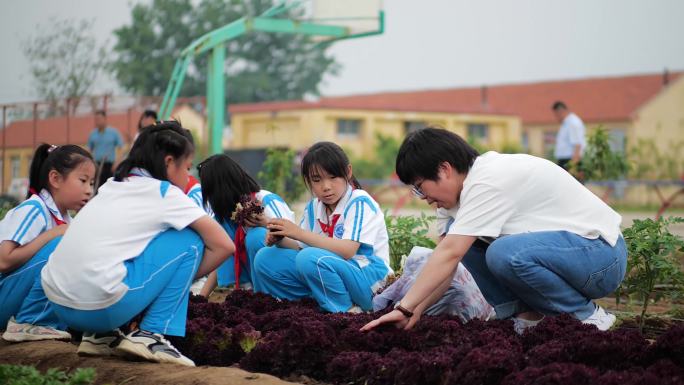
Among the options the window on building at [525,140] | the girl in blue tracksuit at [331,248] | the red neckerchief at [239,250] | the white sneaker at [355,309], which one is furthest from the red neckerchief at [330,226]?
the window on building at [525,140]

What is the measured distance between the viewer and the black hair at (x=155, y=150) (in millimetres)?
4320

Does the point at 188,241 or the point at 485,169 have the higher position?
the point at 485,169

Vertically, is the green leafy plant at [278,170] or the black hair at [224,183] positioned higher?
the black hair at [224,183]

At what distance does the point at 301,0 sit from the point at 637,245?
9.74 meters

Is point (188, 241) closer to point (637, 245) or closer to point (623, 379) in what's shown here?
point (623, 379)

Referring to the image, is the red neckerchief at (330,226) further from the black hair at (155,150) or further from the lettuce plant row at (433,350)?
the black hair at (155,150)

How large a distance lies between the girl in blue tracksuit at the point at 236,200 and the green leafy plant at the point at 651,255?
2081mm

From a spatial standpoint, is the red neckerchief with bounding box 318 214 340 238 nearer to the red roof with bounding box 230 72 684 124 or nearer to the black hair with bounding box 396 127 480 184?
the black hair with bounding box 396 127 480 184

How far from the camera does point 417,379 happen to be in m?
3.59

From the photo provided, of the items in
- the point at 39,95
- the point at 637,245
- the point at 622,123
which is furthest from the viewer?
the point at 622,123

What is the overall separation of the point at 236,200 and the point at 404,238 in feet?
4.96

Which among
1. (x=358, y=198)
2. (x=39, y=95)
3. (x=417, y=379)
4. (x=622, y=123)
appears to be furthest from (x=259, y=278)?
(x=622, y=123)

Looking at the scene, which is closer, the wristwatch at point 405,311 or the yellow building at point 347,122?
the wristwatch at point 405,311

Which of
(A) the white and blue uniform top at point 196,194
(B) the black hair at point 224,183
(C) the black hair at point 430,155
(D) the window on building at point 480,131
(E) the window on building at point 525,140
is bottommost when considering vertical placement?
(E) the window on building at point 525,140
